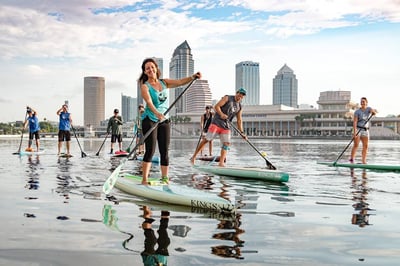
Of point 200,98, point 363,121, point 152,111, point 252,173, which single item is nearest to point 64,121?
point 252,173

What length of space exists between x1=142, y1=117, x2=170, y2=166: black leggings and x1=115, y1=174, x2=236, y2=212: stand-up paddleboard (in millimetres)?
430

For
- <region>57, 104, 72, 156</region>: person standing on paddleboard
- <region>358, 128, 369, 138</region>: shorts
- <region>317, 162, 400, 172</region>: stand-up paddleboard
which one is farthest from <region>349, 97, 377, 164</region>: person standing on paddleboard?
<region>57, 104, 72, 156</region>: person standing on paddleboard

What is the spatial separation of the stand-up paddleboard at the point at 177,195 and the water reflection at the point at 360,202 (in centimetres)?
158

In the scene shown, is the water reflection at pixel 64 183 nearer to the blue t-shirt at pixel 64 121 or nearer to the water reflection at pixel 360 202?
the water reflection at pixel 360 202

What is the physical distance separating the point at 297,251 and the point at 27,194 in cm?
504

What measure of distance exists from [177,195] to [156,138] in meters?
1.40

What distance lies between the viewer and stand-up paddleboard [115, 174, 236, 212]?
5.96 meters

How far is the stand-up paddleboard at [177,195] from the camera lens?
19.6 ft

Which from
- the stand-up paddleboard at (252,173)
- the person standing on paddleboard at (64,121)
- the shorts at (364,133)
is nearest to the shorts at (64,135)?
the person standing on paddleboard at (64,121)

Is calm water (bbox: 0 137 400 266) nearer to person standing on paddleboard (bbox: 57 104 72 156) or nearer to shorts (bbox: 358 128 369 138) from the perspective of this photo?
shorts (bbox: 358 128 369 138)

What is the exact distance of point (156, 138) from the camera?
751 cm

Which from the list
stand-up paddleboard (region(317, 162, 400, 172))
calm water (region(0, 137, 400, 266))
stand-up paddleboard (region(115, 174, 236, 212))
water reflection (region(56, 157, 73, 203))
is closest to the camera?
calm water (region(0, 137, 400, 266))

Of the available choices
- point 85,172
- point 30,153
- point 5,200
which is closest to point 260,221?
point 5,200

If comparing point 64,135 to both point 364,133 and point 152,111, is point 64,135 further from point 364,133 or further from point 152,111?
point 152,111
